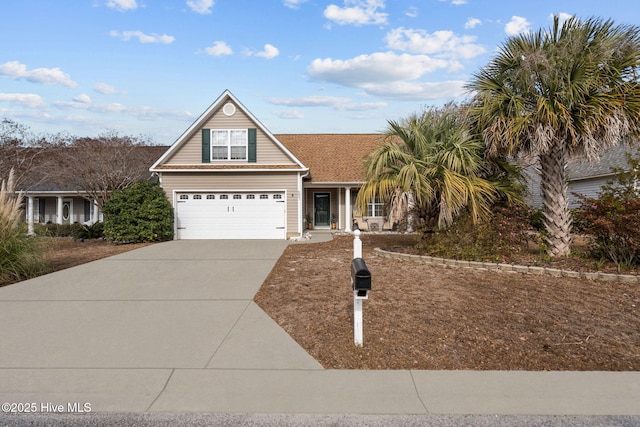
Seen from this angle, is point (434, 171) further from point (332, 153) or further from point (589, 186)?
point (589, 186)

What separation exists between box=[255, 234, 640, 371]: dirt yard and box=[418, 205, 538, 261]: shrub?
113 centimetres

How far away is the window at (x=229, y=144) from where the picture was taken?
1769 centimetres

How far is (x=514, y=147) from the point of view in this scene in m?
9.55

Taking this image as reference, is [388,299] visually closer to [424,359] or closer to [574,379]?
[424,359]

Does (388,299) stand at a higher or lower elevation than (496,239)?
lower

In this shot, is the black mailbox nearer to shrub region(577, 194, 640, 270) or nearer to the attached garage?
shrub region(577, 194, 640, 270)

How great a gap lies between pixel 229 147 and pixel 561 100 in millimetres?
12888

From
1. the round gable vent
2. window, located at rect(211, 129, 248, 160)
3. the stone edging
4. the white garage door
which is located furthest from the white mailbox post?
the round gable vent

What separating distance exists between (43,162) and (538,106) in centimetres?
2173

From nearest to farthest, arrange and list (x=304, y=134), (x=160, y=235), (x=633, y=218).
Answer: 1. (x=633, y=218)
2. (x=160, y=235)
3. (x=304, y=134)

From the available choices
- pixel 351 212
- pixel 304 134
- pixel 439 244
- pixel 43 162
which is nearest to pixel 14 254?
pixel 439 244

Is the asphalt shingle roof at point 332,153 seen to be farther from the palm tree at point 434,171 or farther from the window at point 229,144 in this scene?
the palm tree at point 434,171

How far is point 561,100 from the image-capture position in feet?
29.3

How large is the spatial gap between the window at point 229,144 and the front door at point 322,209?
532 centimetres
